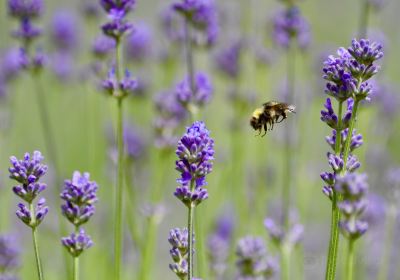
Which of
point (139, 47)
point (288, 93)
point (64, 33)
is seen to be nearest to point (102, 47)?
point (288, 93)

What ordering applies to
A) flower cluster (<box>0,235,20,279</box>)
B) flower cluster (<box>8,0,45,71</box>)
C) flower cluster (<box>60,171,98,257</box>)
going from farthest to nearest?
flower cluster (<box>8,0,45,71</box>) → flower cluster (<box>0,235,20,279</box>) → flower cluster (<box>60,171,98,257</box>)

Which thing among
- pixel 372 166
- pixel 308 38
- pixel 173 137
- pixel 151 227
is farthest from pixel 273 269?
pixel 372 166

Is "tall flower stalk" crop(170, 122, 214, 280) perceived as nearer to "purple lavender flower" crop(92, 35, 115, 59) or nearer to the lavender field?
the lavender field

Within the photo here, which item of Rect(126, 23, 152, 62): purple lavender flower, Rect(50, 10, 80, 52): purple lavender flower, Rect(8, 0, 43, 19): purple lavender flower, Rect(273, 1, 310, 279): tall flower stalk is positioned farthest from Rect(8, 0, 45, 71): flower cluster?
Rect(50, 10, 80, 52): purple lavender flower

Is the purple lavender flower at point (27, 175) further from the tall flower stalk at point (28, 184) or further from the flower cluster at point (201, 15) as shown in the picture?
the flower cluster at point (201, 15)

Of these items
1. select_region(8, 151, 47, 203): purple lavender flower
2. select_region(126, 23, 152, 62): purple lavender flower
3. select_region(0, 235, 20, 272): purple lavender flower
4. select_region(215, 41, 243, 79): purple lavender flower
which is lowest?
select_region(0, 235, 20, 272): purple lavender flower

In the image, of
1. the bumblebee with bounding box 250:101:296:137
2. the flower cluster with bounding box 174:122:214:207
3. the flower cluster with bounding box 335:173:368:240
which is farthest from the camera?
the bumblebee with bounding box 250:101:296:137

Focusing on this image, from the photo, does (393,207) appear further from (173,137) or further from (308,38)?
(308,38)

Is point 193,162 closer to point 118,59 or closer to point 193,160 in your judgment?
point 193,160
